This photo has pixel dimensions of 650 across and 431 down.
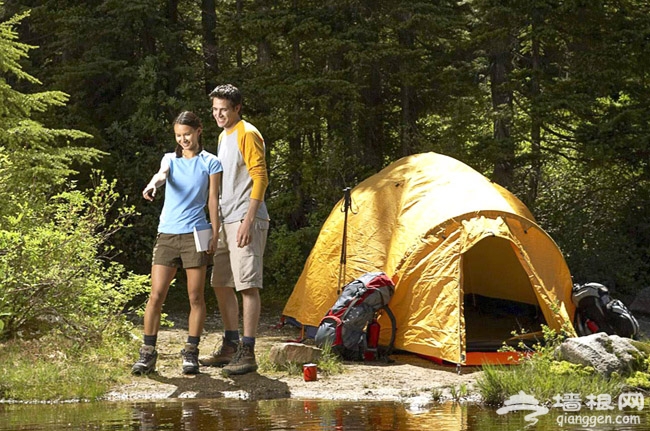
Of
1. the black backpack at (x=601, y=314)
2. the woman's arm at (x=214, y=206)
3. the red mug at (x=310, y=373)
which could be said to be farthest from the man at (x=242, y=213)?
the black backpack at (x=601, y=314)

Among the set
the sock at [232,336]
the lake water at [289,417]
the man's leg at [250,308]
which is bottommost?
the lake water at [289,417]

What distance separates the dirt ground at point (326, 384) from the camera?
7.50 meters

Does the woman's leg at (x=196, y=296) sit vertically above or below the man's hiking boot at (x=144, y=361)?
above

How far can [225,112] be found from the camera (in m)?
8.02

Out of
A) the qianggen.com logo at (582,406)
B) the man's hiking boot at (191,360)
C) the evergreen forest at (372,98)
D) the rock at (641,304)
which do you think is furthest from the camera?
the evergreen forest at (372,98)

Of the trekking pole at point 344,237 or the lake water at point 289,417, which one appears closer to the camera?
the lake water at point 289,417

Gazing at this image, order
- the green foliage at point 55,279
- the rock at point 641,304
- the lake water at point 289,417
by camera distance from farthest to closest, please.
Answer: the rock at point 641,304
the green foliage at point 55,279
the lake water at point 289,417

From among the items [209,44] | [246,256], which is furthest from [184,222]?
[209,44]

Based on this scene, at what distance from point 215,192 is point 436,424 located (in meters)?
2.61

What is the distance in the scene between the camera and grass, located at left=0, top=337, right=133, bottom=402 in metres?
7.55

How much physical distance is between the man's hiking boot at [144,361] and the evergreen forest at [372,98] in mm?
4803

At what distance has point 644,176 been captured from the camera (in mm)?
15148

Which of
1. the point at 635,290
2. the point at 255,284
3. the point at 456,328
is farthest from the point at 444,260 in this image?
the point at 635,290

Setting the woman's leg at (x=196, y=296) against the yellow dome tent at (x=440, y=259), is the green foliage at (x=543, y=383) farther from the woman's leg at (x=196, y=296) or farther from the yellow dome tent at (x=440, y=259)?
the woman's leg at (x=196, y=296)
